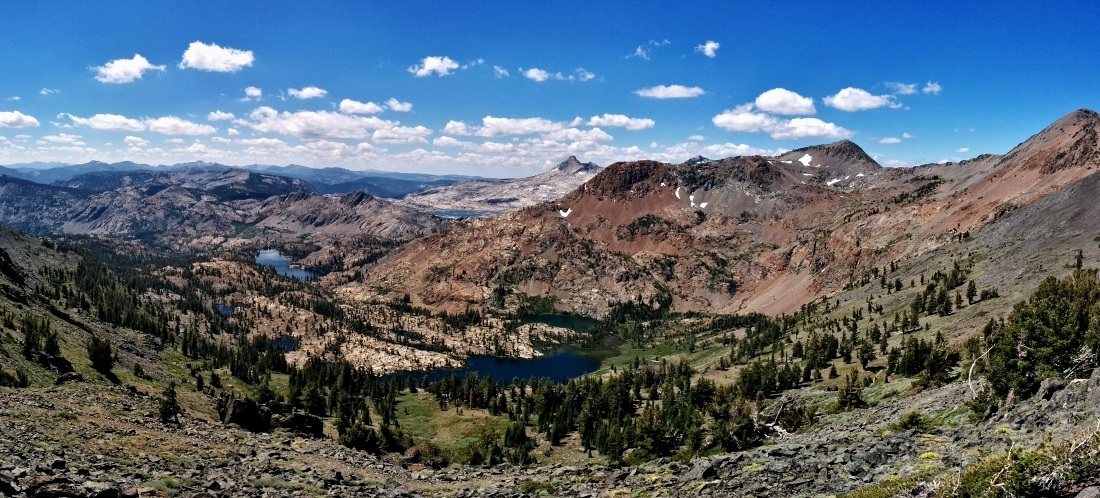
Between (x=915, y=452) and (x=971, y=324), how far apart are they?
320 ft

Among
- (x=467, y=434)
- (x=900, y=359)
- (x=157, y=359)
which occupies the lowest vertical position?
(x=467, y=434)

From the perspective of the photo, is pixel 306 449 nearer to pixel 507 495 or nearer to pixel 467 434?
pixel 507 495

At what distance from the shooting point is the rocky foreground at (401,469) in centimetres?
3023

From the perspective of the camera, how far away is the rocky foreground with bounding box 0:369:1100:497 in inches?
1190

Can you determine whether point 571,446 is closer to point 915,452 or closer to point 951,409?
point 951,409

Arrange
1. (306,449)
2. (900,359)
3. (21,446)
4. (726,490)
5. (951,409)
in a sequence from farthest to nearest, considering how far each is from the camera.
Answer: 1. (900,359)
2. (306,449)
3. (951,409)
4. (726,490)
5. (21,446)

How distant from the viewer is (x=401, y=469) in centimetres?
6044

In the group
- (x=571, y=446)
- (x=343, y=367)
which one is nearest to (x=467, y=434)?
(x=571, y=446)

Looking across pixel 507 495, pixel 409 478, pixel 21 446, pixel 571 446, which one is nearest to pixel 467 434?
pixel 571 446

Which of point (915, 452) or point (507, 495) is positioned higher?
point (915, 452)

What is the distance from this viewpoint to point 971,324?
110 m

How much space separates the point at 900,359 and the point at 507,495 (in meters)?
82.4

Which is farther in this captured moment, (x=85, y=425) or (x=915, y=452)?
(x=85, y=425)

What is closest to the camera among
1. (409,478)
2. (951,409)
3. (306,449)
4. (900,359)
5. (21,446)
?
(21,446)
